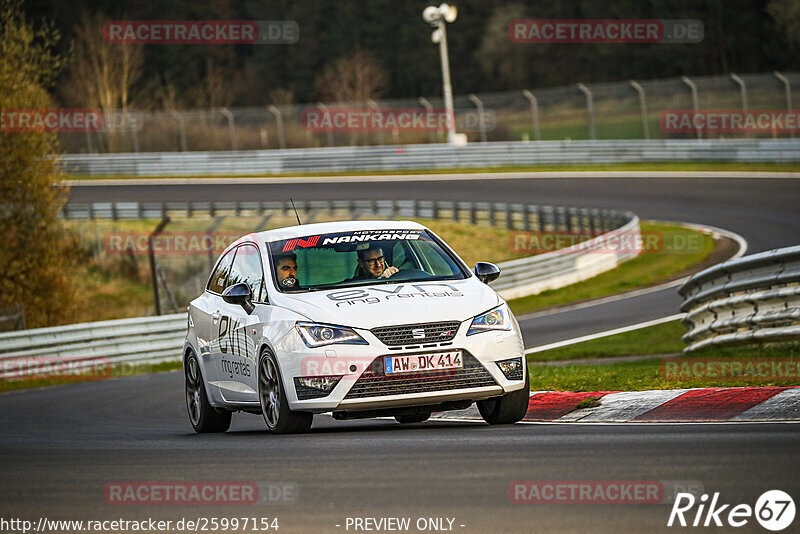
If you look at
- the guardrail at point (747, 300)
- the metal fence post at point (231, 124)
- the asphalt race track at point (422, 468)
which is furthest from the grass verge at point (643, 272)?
the metal fence post at point (231, 124)

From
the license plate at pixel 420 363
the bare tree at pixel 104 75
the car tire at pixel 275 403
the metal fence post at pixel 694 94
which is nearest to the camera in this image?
the license plate at pixel 420 363

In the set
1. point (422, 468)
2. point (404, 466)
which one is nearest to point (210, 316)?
point (404, 466)

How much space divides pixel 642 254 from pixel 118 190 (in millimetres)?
28334

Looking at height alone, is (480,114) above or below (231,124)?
below

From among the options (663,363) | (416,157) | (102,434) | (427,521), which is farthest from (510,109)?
(427,521)

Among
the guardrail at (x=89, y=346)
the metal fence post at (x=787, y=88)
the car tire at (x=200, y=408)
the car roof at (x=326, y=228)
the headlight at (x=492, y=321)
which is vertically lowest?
the guardrail at (x=89, y=346)

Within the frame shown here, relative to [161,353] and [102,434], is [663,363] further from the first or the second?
[161,353]

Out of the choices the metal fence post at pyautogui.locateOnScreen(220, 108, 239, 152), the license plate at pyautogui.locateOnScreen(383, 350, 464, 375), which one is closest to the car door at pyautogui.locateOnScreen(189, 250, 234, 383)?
the license plate at pyautogui.locateOnScreen(383, 350, 464, 375)

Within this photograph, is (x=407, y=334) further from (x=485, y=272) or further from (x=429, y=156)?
(x=429, y=156)

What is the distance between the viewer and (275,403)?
30.3 ft

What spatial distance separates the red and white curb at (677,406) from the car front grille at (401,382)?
3.67 feet

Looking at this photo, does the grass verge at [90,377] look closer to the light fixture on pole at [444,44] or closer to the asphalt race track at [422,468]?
the asphalt race track at [422,468]

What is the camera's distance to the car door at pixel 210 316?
35.0ft

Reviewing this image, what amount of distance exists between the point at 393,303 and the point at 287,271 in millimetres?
1216
